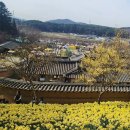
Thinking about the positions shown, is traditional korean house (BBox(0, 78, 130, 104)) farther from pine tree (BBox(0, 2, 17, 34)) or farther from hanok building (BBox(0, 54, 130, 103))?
pine tree (BBox(0, 2, 17, 34))

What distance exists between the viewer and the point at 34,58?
24250 mm

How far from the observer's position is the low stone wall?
84.5ft

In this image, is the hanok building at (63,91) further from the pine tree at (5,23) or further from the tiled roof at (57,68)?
the pine tree at (5,23)

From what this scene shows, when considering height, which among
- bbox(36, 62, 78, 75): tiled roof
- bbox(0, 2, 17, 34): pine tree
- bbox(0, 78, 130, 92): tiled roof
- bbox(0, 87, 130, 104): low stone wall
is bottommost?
bbox(36, 62, 78, 75): tiled roof

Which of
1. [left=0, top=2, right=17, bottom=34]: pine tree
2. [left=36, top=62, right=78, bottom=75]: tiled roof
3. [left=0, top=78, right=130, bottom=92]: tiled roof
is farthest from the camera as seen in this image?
[left=0, top=2, right=17, bottom=34]: pine tree

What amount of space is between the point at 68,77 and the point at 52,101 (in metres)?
12.0

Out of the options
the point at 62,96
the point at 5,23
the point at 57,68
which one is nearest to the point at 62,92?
the point at 62,96

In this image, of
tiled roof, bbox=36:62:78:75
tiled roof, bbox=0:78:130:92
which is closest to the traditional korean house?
tiled roof, bbox=0:78:130:92

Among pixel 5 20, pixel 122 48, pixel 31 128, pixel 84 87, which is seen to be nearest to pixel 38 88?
pixel 84 87

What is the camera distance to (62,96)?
25.9m

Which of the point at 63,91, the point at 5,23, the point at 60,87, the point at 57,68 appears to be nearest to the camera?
the point at 63,91

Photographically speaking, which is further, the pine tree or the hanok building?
the pine tree

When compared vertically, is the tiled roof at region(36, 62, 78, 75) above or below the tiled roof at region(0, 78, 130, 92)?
below

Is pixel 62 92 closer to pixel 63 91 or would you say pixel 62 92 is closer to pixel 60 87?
pixel 63 91
